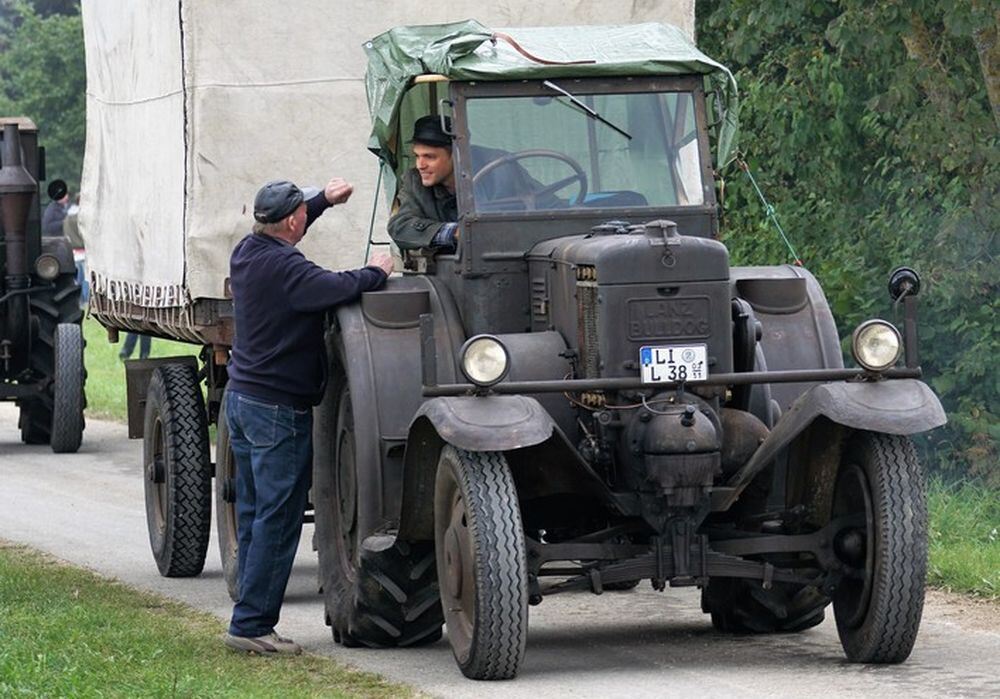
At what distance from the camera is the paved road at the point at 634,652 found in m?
8.20

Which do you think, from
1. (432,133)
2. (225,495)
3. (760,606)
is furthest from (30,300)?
(760,606)

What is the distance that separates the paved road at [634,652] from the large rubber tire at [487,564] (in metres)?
0.12

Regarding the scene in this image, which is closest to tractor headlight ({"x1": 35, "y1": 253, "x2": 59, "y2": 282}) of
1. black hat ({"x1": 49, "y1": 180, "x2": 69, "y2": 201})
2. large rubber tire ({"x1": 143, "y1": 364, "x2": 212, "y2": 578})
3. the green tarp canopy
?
black hat ({"x1": 49, "y1": 180, "x2": 69, "y2": 201})

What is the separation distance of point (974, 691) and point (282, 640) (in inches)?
111

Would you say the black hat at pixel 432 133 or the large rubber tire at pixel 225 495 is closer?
the black hat at pixel 432 133

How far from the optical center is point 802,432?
8555 millimetres

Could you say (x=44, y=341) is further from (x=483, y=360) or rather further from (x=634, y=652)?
(x=483, y=360)

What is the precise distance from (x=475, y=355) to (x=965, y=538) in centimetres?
459

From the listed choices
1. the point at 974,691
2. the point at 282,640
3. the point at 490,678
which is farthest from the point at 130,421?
the point at 974,691

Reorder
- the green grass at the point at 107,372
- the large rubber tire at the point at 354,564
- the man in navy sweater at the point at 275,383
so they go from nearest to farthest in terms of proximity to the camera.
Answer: the large rubber tire at the point at 354,564 → the man in navy sweater at the point at 275,383 → the green grass at the point at 107,372

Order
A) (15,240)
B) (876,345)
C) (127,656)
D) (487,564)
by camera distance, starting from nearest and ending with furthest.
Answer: (487,564) < (876,345) < (127,656) < (15,240)

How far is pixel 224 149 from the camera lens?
1180 cm

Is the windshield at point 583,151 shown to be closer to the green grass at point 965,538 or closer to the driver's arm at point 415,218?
the driver's arm at point 415,218

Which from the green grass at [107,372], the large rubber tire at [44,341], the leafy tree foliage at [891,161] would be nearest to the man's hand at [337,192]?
the leafy tree foliage at [891,161]
